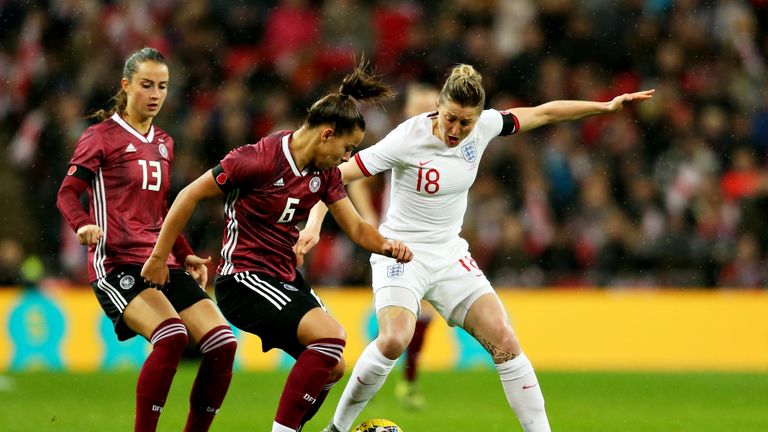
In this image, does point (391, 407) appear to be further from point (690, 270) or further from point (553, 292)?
point (690, 270)

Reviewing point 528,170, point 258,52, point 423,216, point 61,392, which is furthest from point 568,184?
point 423,216

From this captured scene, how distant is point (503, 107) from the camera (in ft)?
53.8

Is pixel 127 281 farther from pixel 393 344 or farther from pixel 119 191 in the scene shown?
pixel 393 344

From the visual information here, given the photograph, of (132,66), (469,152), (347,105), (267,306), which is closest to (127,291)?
(267,306)

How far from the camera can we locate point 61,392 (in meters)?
11.2

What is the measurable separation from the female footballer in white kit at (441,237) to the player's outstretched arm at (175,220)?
0.71 meters

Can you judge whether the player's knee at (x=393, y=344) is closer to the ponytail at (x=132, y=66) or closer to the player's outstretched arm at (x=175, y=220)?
the player's outstretched arm at (x=175, y=220)

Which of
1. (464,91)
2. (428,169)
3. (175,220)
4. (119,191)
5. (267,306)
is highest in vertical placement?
(464,91)

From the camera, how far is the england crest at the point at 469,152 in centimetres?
720

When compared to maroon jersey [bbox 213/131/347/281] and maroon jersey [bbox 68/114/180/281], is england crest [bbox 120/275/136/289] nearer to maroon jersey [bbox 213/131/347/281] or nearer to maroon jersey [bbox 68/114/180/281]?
maroon jersey [bbox 68/114/180/281]

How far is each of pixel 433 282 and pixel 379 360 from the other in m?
0.59

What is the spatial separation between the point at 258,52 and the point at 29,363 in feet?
18.5

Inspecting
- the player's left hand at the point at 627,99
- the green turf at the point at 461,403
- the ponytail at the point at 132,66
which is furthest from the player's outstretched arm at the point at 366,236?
the green turf at the point at 461,403

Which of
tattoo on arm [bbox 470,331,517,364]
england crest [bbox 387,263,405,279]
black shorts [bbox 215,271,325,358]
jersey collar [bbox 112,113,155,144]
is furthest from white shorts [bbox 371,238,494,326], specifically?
jersey collar [bbox 112,113,155,144]
